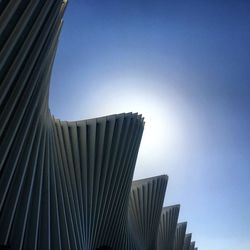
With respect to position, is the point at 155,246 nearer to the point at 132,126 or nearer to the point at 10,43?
the point at 132,126

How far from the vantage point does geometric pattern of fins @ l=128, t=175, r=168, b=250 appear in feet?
125

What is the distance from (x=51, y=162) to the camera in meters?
20.4

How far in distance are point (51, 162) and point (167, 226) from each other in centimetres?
3277

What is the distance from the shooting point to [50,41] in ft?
46.2

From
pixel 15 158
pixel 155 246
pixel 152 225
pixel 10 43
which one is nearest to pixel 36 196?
pixel 15 158

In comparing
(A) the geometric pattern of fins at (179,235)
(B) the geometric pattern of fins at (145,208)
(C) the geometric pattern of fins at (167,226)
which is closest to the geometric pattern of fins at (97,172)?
(B) the geometric pattern of fins at (145,208)

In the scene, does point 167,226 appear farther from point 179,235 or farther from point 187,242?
point 187,242

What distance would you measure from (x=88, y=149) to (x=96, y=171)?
6.15ft

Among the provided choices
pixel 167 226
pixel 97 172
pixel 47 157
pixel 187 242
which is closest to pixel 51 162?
pixel 47 157

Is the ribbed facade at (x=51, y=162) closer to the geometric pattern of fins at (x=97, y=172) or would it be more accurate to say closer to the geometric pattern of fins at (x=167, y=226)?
the geometric pattern of fins at (x=97, y=172)

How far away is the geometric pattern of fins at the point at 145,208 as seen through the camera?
125ft

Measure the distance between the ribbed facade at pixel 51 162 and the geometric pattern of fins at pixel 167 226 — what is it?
8.98m

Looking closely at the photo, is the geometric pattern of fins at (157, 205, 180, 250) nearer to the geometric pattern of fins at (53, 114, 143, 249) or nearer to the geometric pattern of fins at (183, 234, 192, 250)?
the geometric pattern of fins at (183, 234, 192, 250)

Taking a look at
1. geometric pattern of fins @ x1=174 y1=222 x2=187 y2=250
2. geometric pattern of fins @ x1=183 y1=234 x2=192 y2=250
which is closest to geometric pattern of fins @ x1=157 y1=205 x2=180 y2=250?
geometric pattern of fins @ x1=174 y1=222 x2=187 y2=250
